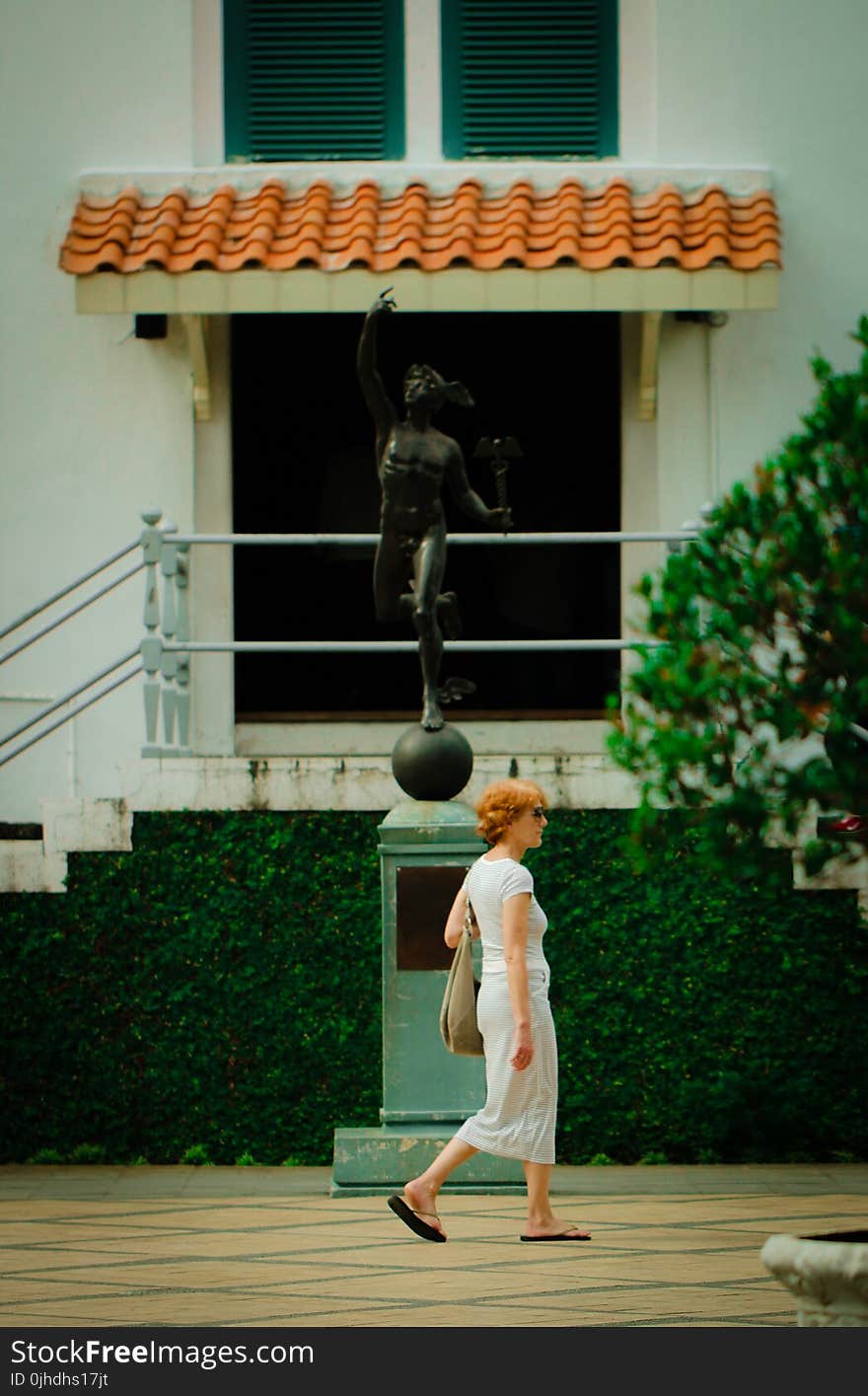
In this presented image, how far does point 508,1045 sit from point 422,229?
5.93 metres

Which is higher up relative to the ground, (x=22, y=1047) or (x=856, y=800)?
(x=856, y=800)

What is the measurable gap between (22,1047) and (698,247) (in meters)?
5.75

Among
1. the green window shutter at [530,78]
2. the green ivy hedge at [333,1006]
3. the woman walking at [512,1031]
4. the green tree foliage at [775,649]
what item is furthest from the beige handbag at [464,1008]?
the green window shutter at [530,78]

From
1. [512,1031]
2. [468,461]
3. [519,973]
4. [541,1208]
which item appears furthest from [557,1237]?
[468,461]

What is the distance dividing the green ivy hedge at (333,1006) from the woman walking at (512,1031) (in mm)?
2396

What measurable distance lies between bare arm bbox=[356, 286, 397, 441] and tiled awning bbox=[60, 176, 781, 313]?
246 centimetres

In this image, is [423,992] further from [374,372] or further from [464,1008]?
[374,372]

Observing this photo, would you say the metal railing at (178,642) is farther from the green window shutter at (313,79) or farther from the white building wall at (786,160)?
the green window shutter at (313,79)

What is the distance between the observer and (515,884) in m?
7.52

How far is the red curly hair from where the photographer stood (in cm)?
761

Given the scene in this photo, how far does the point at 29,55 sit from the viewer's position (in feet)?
41.4

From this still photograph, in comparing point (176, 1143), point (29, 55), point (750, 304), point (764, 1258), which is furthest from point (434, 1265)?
point (29, 55)

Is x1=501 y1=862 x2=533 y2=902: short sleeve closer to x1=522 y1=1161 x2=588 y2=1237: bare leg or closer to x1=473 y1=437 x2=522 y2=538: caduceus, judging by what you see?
x1=522 y1=1161 x2=588 y2=1237: bare leg
